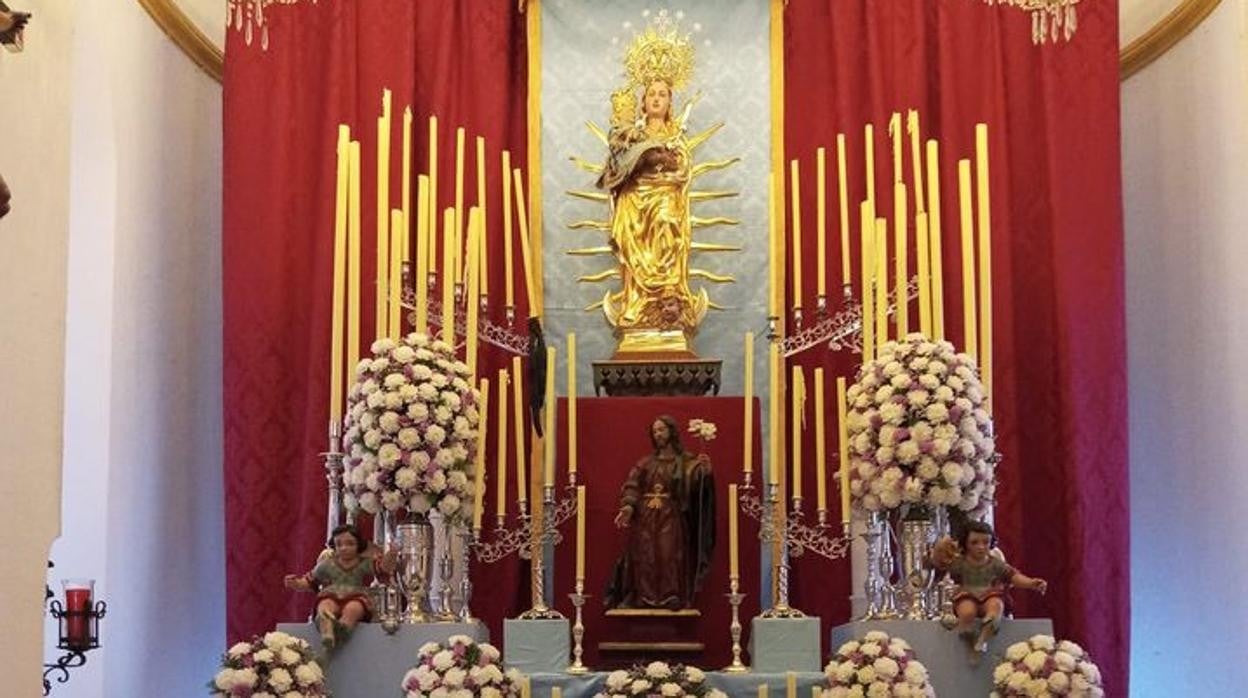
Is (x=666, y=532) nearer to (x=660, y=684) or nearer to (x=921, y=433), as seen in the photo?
(x=660, y=684)

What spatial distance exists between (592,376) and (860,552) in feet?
5.49

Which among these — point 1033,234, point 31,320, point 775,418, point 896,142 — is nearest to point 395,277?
point 775,418

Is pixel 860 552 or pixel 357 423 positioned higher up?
pixel 357 423

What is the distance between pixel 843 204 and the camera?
888 centimetres

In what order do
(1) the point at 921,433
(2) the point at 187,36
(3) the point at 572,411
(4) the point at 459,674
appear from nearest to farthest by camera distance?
(4) the point at 459,674 → (1) the point at 921,433 → (3) the point at 572,411 → (2) the point at 187,36

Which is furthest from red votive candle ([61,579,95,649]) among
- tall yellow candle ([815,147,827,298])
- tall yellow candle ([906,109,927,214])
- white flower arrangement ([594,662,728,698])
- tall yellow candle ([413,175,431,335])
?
tall yellow candle ([906,109,927,214])

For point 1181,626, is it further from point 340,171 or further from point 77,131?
point 77,131

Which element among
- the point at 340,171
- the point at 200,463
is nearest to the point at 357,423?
the point at 340,171

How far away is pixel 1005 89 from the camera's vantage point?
9.09m

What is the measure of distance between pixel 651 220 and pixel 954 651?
275cm

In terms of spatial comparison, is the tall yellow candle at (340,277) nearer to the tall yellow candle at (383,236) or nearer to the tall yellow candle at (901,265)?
the tall yellow candle at (383,236)

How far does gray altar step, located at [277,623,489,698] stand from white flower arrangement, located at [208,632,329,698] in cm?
20

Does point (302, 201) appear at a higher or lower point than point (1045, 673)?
higher

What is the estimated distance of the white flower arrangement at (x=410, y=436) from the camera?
7.21 m
